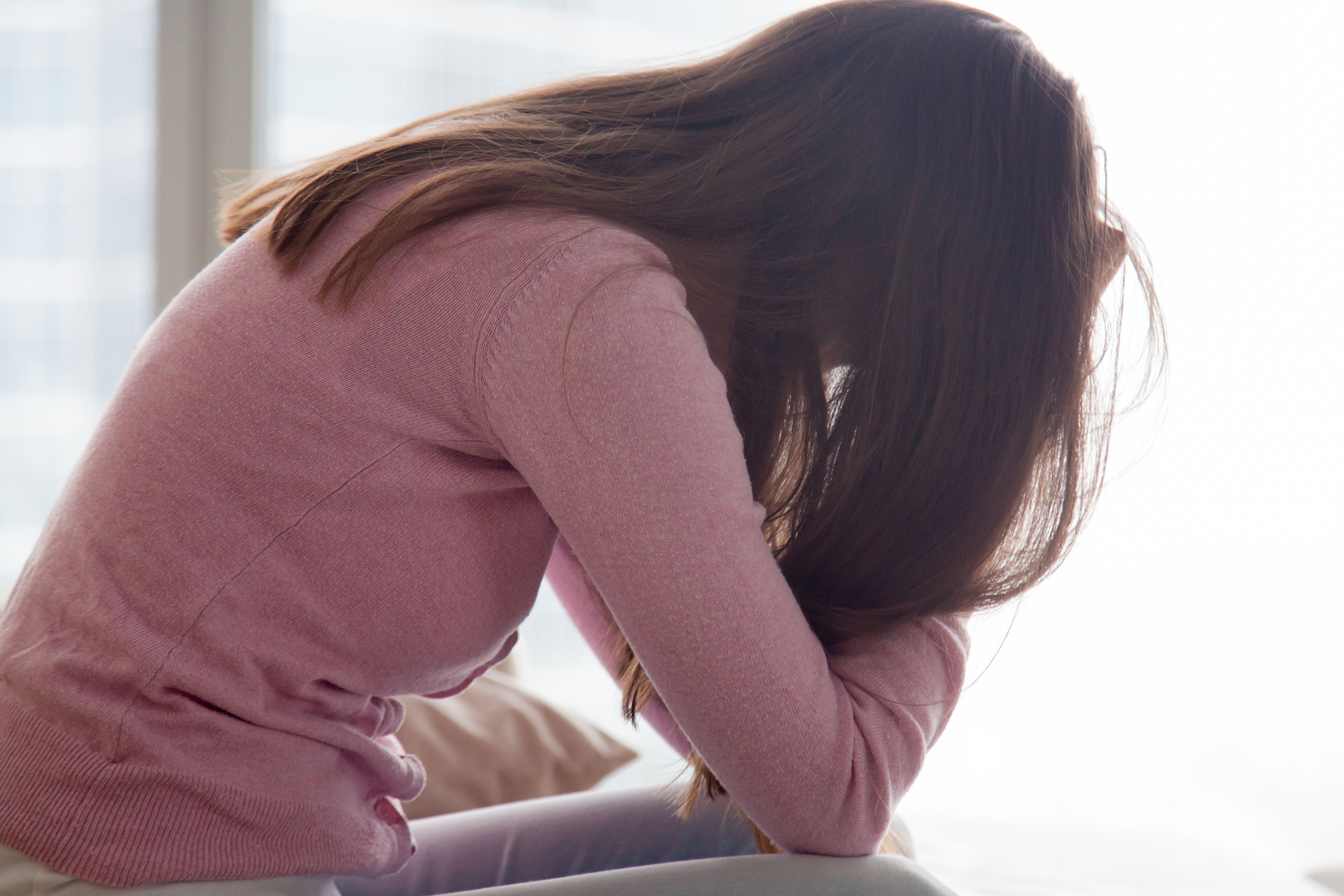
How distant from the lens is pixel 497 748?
107 cm

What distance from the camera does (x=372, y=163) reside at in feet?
1.88

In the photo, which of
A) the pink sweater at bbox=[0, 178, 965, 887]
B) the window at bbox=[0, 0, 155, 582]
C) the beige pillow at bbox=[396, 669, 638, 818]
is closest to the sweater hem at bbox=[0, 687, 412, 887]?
the pink sweater at bbox=[0, 178, 965, 887]

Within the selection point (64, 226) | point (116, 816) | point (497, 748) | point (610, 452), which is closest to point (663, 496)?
point (610, 452)

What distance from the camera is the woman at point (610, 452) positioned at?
1.65 feet

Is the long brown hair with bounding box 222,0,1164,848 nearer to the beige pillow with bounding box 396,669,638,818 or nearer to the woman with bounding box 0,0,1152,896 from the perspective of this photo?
the woman with bounding box 0,0,1152,896

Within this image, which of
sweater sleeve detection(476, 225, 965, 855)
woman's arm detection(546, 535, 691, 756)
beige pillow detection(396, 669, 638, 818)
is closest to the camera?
sweater sleeve detection(476, 225, 965, 855)

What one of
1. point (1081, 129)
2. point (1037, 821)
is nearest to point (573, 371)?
point (1081, 129)

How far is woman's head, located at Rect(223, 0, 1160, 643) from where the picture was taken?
0.59 meters

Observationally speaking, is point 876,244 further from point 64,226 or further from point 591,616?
point 64,226

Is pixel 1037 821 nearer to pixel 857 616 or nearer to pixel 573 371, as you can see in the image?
pixel 857 616

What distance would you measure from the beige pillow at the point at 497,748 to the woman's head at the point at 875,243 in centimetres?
54

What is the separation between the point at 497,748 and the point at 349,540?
1.97 ft

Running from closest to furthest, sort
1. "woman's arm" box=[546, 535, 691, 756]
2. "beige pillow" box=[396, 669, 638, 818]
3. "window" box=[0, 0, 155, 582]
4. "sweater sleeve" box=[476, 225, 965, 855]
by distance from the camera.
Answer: "sweater sleeve" box=[476, 225, 965, 855]
"woman's arm" box=[546, 535, 691, 756]
"beige pillow" box=[396, 669, 638, 818]
"window" box=[0, 0, 155, 582]

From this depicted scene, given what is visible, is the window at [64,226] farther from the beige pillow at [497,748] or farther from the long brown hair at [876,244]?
the long brown hair at [876,244]
